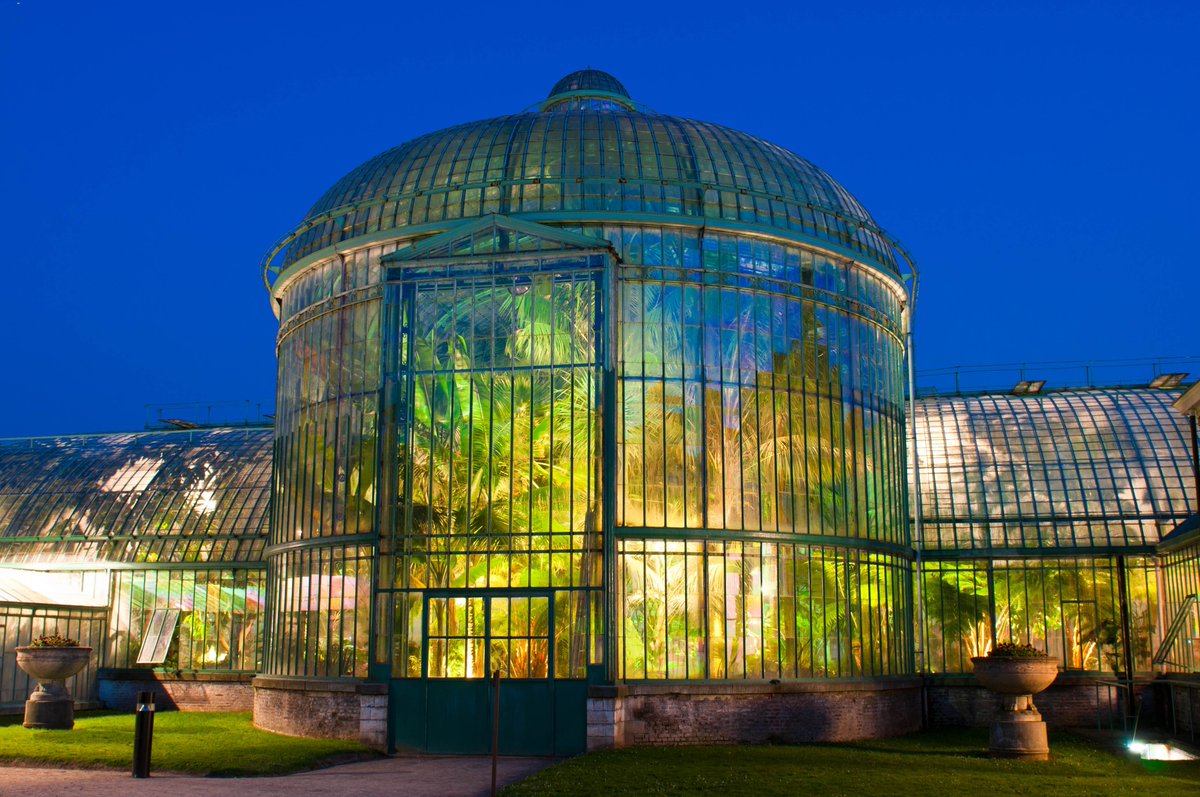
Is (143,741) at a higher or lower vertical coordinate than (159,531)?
lower

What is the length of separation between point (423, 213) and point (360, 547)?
29.5 feet

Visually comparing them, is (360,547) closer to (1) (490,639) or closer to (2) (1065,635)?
(1) (490,639)

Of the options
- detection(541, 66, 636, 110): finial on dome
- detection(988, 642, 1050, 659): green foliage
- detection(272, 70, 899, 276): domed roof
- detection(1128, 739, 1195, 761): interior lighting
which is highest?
detection(541, 66, 636, 110): finial on dome

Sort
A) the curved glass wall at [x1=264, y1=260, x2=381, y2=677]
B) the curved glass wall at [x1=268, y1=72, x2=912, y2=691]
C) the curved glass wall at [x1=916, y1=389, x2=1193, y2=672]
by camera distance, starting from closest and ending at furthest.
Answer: the curved glass wall at [x1=268, y1=72, x2=912, y2=691], the curved glass wall at [x1=264, y1=260, x2=381, y2=677], the curved glass wall at [x1=916, y1=389, x2=1193, y2=672]

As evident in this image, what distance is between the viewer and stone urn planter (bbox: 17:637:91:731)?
103ft

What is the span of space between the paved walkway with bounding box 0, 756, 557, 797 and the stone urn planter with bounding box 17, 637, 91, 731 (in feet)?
25.0

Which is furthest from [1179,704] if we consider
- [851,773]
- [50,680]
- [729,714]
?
[50,680]

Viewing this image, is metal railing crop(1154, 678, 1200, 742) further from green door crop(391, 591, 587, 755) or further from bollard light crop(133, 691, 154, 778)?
bollard light crop(133, 691, 154, 778)

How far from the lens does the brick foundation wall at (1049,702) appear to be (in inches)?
1405

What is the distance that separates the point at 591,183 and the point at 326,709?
15.1 m

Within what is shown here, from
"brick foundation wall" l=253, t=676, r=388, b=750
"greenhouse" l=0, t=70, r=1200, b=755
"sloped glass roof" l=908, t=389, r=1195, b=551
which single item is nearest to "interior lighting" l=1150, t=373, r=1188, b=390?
"sloped glass roof" l=908, t=389, r=1195, b=551

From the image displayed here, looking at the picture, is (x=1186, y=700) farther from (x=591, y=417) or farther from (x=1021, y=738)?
(x=591, y=417)

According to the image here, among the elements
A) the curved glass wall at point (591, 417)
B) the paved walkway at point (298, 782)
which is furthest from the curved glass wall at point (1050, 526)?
the paved walkway at point (298, 782)

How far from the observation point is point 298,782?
22500 millimetres
